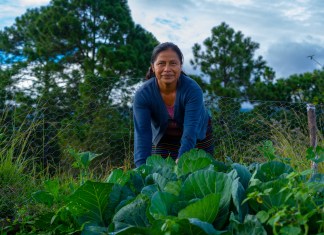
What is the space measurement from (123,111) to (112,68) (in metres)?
7.94

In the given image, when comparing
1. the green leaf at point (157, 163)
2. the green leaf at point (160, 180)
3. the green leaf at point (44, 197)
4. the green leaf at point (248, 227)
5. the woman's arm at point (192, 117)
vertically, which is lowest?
the green leaf at point (248, 227)

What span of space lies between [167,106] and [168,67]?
33cm

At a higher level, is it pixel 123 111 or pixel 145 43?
pixel 145 43

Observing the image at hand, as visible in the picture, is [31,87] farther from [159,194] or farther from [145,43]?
[145,43]

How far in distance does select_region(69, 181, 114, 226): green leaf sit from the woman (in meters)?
1.69

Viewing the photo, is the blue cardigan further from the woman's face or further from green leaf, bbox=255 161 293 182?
green leaf, bbox=255 161 293 182

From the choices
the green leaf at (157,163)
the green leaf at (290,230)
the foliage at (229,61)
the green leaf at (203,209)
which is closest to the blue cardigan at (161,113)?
the green leaf at (157,163)

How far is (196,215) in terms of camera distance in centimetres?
145

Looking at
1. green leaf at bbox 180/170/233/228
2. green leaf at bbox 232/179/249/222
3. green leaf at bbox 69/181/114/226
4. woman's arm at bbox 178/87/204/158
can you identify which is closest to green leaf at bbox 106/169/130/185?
green leaf at bbox 69/181/114/226

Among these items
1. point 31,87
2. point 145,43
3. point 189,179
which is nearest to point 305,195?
point 189,179

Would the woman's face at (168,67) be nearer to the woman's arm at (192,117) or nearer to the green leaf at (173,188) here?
the woman's arm at (192,117)

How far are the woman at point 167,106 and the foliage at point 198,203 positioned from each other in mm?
1581

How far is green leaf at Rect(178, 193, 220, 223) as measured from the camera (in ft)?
4.69

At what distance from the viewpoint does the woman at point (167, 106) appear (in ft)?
11.7
